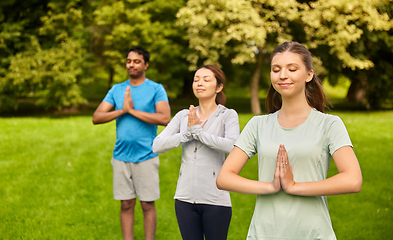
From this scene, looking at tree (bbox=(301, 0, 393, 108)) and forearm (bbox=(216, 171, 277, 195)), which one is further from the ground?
tree (bbox=(301, 0, 393, 108))

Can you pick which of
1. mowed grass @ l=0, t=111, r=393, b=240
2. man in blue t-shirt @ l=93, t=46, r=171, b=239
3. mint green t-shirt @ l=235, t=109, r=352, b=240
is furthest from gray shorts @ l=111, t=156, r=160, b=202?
mint green t-shirt @ l=235, t=109, r=352, b=240

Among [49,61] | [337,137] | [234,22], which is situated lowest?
[337,137]

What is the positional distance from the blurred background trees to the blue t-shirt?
Answer: 566 inches

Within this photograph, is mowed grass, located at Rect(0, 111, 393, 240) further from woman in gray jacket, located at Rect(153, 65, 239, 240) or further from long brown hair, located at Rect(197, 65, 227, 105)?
long brown hair, located at Rect(197, 65, 227, 105)

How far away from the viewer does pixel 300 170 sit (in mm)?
2041

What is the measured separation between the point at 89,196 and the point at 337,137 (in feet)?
22.6

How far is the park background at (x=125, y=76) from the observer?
22.9 ft

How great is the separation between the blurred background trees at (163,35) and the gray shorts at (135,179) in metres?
14.7

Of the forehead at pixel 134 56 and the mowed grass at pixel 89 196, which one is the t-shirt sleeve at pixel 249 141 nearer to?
the forehead at pixel 134 56

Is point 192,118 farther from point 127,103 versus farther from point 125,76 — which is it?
point 125,76

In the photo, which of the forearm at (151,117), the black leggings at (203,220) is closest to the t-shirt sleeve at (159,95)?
the forearm at (151,117)

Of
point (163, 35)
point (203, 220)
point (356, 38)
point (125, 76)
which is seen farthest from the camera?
point (125, 76)

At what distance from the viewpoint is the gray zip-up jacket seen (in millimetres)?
3166

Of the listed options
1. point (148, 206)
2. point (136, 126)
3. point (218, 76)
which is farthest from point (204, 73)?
point (148, 206)
